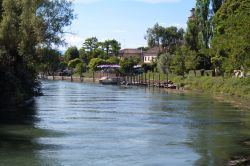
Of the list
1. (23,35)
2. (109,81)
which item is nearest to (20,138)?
(23,35)

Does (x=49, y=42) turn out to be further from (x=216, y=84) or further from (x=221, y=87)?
(x=216, y=84)

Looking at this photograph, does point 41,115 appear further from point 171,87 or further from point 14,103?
point 171,87

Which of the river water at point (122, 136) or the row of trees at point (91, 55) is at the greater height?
the row of trees at point (91, 55)

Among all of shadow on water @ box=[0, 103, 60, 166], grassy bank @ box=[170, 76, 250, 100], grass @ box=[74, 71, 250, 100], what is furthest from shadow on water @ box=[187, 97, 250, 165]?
grass @ box=[74, 71, 250, 100]

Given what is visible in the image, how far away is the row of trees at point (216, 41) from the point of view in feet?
131

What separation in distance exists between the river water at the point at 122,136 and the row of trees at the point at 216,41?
560 centimetres

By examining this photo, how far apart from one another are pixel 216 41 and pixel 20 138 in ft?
83.1

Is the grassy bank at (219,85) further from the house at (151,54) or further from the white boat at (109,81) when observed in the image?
the house at (151,54)

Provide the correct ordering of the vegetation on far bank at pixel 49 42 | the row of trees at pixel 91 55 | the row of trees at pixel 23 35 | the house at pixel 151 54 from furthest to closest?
the house at pixel 151 54 < the row of trees at pixel 91 55 < the row of trees at pixel 23 35 < the vegetation on far bank at pixel 49 42

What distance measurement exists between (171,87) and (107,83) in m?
27.9

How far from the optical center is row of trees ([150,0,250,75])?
39781 millimetres

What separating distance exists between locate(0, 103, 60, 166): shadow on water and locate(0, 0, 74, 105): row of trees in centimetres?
305

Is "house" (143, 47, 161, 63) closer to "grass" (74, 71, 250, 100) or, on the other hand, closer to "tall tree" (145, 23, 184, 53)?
"tall tree" (145, 23, 184, 53)

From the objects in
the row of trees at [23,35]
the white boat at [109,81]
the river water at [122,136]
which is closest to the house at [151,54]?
the white boat at [109,81]
